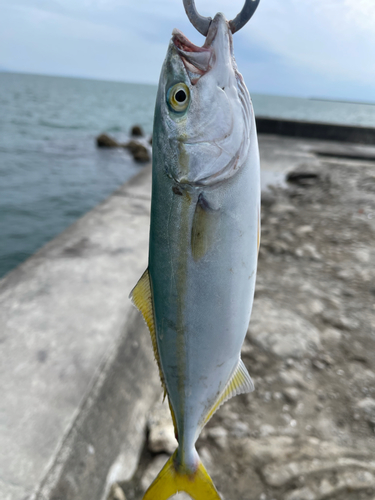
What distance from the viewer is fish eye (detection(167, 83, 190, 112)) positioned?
106 centimetres

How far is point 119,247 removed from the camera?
4.02m

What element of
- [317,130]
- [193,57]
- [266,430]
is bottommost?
[266,430]

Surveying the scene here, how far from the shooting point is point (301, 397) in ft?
8.34

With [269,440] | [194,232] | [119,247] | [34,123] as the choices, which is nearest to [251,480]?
[269,440]

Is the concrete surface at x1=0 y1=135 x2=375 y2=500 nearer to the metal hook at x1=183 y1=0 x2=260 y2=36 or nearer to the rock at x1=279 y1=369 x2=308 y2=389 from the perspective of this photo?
the rock at x1=279 y1=369 x2=308 y2=389

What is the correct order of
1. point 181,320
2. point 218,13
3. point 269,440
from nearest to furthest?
point 218,13 < point 181,320 < point 269,440

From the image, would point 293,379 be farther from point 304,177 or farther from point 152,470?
point 304,177

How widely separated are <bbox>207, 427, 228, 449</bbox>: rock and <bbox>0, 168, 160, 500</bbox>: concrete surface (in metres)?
0.46

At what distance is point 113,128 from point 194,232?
29.1m

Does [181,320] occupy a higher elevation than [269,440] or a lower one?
higher

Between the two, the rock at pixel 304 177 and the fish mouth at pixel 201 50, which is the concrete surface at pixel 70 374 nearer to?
the fish mouth at pixel 201 50

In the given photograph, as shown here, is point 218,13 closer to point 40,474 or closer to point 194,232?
point 194,232

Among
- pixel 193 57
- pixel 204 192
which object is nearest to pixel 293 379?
pixel 204 192

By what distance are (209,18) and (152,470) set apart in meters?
2.25
